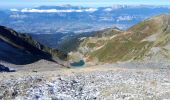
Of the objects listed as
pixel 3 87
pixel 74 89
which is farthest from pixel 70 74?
pixel 3 87

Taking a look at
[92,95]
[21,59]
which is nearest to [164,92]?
[92,95]

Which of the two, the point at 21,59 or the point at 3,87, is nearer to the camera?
the point at 3,87

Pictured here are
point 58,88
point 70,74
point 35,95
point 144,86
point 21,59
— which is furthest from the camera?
point 21,59

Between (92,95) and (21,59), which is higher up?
(92,95)

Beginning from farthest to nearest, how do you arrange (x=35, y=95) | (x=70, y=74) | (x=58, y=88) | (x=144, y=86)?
1. (x=70, y=74)
2. (x=144, y=86)
3. (x=58, y=88)
4. (x=35, y=95)

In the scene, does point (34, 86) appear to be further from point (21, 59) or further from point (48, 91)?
point (21, 59)

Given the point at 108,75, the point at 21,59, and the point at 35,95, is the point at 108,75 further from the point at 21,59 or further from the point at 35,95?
the point at 21,59
